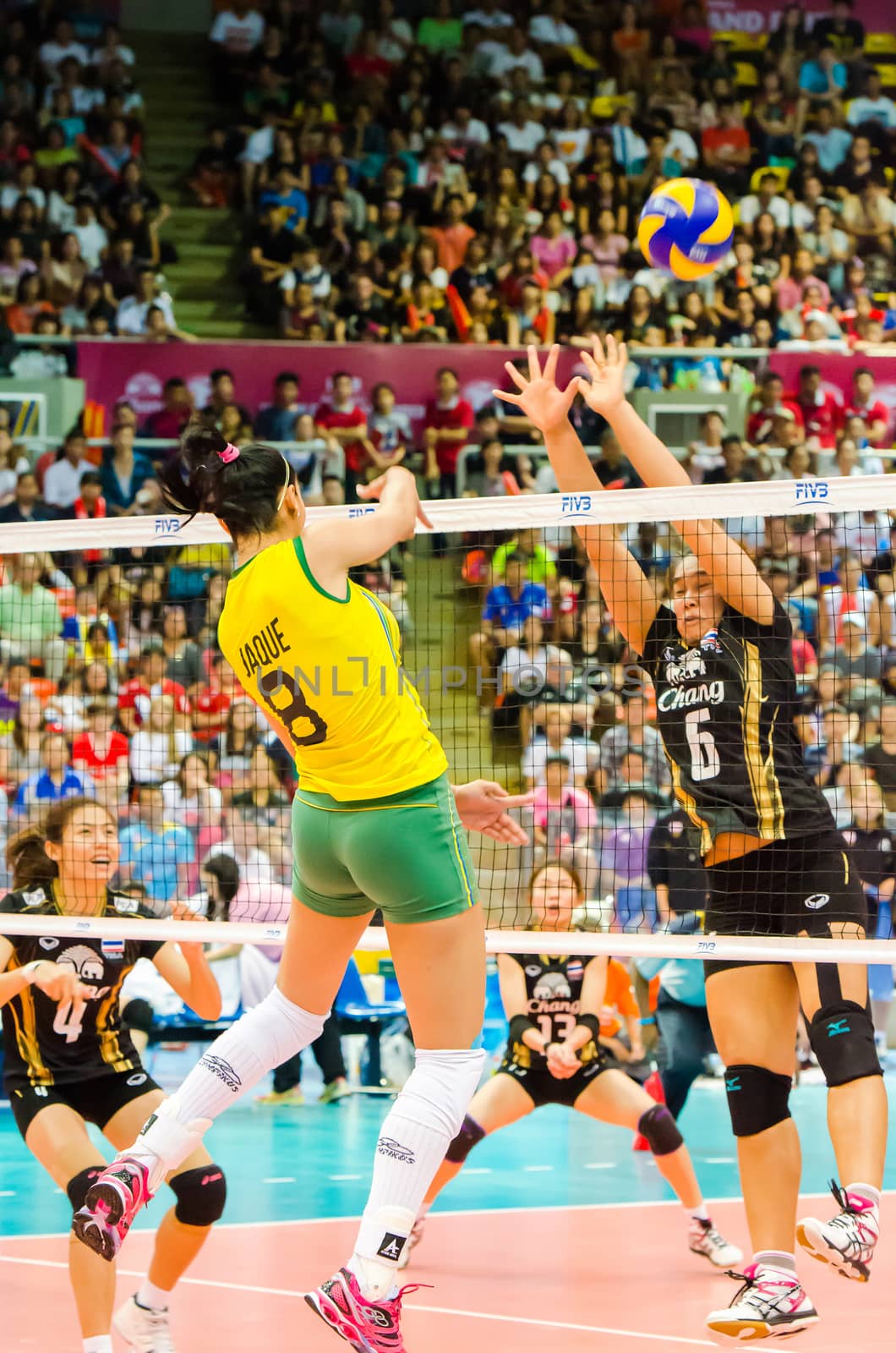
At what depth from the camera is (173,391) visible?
15.2 m

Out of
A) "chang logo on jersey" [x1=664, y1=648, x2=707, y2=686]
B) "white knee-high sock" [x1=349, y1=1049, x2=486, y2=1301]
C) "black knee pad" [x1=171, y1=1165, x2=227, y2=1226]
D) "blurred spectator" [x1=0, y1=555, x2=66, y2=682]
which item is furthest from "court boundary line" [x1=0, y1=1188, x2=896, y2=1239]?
"blurred spectator" [x1=0, y1=555, x2=66, y2=682]

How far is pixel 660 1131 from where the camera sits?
686cm

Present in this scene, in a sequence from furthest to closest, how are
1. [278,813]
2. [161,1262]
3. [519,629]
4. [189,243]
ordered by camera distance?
[189,243] < [519,629] < [278,813] < [161,1262]

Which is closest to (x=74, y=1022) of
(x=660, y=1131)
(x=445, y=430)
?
(x=660, y=1131)

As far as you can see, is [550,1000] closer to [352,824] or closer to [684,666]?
[684,666]

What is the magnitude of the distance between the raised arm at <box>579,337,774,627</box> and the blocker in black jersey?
2.68m

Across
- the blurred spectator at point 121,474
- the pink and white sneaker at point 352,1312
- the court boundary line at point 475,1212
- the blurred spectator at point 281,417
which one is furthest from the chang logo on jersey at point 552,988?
the blurred spectator at point 281,417

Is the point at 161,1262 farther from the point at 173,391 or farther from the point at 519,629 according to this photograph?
the point at 173,391

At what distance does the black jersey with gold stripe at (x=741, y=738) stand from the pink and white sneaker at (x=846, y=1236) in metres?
1.06

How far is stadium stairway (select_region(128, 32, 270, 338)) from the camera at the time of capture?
17766mm

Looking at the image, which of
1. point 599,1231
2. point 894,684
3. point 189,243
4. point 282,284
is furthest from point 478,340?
point 599,1231

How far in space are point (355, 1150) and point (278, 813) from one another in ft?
7.73

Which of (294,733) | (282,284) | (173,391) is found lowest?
(294,733)

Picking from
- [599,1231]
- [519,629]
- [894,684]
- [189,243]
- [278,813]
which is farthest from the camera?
[189,243]
